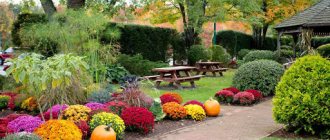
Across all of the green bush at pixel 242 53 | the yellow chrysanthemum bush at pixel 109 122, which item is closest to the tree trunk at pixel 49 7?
the yellow chrysanthemum bush at pixel 109 122

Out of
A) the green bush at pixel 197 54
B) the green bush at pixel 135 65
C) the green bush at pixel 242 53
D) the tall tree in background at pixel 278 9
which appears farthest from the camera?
the green bush at pixel 242 53

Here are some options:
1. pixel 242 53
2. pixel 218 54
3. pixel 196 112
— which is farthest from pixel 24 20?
pixel 242 53

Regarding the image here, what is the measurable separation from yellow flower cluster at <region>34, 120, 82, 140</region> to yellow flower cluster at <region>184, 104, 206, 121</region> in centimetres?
308

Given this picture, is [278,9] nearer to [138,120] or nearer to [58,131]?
[138,120]

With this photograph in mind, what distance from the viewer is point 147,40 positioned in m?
19.9

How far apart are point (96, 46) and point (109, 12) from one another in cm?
508

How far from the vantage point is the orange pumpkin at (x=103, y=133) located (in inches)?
247

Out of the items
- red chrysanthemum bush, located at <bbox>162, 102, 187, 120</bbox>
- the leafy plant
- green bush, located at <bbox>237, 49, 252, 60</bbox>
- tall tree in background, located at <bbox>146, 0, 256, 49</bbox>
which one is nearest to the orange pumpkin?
the leafy plant

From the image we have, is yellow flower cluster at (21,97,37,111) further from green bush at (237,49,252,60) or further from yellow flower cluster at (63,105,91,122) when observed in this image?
green bush at (237,49,252,60)

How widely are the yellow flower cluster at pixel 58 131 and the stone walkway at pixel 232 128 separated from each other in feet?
5.10

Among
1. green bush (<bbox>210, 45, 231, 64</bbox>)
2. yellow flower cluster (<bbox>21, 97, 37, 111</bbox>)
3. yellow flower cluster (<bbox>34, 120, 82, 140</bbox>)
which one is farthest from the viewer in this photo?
green bush (<bbox>210, 45, 231, 64</bbox>)

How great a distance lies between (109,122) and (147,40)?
13324mm

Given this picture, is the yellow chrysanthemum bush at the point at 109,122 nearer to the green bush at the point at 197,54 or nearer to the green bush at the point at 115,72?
the green bush at the point at 115,72

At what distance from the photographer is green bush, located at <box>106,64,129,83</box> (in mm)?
16078
